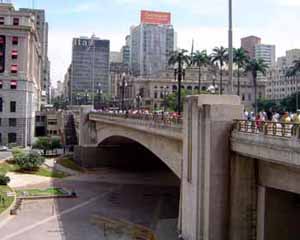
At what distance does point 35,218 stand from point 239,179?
79.9ft

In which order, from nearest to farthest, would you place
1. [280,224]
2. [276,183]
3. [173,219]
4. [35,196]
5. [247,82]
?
[276,183] → [280,224] → [173,219] → [35,196] → [247,82]

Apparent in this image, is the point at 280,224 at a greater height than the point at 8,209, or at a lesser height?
greater

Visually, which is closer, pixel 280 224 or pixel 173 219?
pixel 280 224

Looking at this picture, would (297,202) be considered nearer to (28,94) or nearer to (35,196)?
(35,196)

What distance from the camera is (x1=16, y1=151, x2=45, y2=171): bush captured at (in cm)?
7212

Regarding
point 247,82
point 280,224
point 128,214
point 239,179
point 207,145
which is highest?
point 247,82

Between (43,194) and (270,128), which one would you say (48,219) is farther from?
(270,128)

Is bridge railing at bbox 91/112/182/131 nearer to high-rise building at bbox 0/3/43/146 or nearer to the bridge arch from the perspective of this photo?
the bridge arch

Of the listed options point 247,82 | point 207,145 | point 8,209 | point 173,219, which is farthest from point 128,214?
point 247,82

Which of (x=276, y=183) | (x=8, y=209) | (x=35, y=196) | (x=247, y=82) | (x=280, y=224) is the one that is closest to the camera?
(x=276, y=183)

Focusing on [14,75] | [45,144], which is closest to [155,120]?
[45,144]

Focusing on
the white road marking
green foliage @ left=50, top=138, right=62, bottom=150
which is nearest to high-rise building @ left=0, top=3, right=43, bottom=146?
green foliage @ left=50, top=138, right=62, bottom=150

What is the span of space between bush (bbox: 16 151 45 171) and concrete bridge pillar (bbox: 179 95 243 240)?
163 feet

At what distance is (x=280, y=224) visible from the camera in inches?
962
